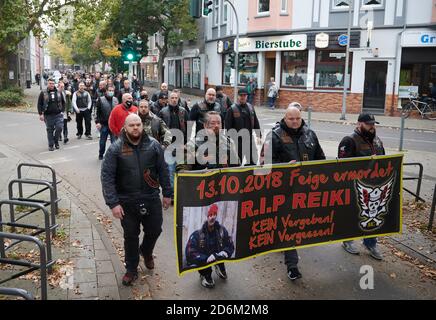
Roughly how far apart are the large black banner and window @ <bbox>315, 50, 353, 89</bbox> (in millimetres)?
21278

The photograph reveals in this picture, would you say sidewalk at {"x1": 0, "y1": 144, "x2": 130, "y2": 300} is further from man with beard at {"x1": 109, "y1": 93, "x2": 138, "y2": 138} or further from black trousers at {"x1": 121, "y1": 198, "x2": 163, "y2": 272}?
man with beard at {"x1": 109, "y1": 93, "x2": 138, "y2": 138}

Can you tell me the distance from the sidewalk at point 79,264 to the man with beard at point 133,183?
0.28 m

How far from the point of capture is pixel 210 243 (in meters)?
5.01

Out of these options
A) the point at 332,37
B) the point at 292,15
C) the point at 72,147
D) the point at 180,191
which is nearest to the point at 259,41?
the point at 292,15

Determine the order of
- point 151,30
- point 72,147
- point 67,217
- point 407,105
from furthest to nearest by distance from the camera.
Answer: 1. point 151,30
2. point 407,105
3. point 72,147
4. point 67,217

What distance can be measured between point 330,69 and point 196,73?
1584 centimetres

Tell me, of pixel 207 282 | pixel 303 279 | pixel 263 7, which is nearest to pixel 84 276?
pixel 207 282

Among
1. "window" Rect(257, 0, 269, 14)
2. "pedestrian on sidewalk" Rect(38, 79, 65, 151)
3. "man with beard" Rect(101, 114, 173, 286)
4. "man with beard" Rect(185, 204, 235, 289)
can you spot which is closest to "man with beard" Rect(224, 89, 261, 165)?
"man with beard" Rect(101, 114, 173, 286)

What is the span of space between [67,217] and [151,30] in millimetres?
31214

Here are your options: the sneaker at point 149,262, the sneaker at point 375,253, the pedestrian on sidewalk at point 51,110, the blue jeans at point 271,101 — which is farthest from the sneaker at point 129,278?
the blue jeans at point 271,101

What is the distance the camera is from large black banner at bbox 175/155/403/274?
4895 millimetres

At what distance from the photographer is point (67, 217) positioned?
7.47 meters

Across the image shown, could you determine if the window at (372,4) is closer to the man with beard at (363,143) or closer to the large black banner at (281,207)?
the man with beard at (363,143)

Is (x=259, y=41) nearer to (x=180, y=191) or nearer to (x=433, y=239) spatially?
(x=433, y=239)
